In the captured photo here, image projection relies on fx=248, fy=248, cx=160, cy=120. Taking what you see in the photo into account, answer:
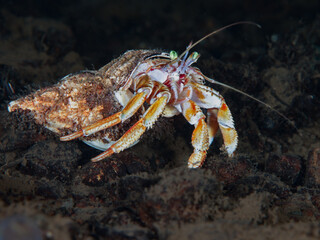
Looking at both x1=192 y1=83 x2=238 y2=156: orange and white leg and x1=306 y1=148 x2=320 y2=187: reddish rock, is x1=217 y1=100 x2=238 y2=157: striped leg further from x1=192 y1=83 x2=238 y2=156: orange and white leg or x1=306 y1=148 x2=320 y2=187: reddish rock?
x1=306 y1=148 x2=320 y2=187: reddish rock

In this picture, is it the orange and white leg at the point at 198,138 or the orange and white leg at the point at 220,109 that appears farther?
the orange and white leg at the point at 220,109

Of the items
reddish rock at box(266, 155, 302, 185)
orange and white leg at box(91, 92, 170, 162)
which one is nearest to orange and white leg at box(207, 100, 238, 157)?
reddish rock at box(266, 155, 302, 185)

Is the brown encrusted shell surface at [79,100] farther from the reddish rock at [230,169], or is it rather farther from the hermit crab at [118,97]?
the reddish rock at [230,169]

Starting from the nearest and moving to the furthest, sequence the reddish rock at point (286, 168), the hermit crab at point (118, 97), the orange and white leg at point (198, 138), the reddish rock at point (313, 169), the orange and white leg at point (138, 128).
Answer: the orange and white leg at point (138, 128) < the orange and white leg at point (198, 138) < the hermit crab at point (118, 97) < the reddish rock at point (313, 169) < the reddish rock at point (286, 168)

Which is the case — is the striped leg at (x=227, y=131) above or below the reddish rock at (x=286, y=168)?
above

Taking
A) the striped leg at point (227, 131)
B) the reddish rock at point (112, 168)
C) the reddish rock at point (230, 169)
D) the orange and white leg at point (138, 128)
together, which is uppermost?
the orange and white leg at point (138, 128)

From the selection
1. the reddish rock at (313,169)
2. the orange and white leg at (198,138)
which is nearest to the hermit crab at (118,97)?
the orange and white leg at (198,138)

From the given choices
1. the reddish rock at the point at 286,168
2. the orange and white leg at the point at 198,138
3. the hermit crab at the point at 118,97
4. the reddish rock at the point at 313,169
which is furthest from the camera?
the reddish rock at the point at 286,168

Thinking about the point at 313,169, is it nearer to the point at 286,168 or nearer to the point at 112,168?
the point at 286,168

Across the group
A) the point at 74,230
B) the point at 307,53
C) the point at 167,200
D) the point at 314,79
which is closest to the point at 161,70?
the point at 167,200
